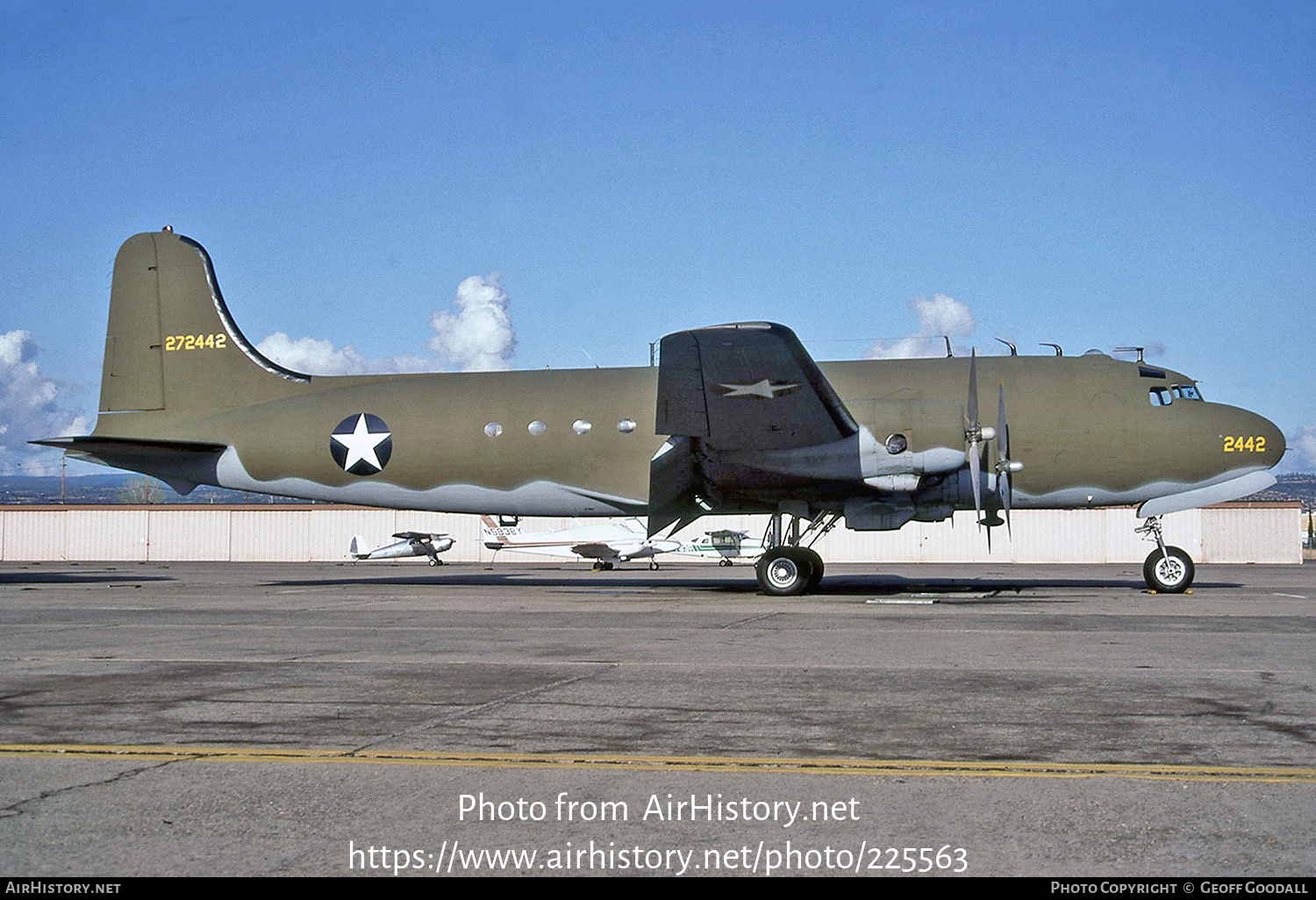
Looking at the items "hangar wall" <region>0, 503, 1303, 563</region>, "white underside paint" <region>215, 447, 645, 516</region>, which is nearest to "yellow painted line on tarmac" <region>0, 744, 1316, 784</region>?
"white underside paint" <region>215, 447, 645, 516</region>

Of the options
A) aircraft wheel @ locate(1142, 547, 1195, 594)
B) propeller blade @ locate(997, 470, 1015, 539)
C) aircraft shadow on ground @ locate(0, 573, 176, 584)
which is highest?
propeller blade @ locate(997, 470, 1015, 539)

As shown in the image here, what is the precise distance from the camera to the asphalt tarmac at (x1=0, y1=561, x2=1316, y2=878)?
5.13 metres

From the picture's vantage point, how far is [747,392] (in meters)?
20.3

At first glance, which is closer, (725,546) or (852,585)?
(852,585)

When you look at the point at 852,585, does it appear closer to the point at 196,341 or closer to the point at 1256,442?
the point at 1256,442

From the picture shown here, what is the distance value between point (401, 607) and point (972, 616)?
9.78m

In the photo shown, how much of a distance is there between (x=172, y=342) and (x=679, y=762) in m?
23.9

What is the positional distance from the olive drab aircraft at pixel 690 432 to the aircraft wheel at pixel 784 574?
0.04m

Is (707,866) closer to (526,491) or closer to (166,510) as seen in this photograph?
(526,491)

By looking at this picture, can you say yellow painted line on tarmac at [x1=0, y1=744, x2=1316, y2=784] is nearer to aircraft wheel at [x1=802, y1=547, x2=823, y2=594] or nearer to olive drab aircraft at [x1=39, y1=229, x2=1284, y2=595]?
olive drab aircraft at [x1=39, y1=229, x2=1284, y2=595]

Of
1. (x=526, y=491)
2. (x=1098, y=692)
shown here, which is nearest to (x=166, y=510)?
(x=526, y=491)

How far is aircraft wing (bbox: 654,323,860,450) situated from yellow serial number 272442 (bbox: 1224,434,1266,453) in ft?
25.4

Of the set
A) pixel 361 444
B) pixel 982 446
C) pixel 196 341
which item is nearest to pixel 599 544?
pixel 361 444

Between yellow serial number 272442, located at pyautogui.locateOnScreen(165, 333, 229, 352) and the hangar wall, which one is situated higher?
yellow serial number 272442, located at pyautogui.locateOnScreen(165, 333, 229, 352)
